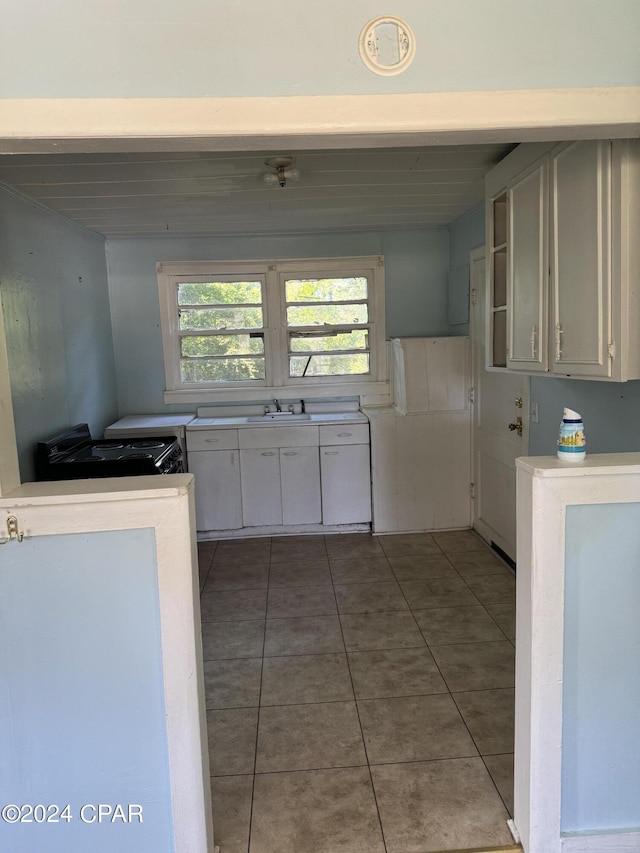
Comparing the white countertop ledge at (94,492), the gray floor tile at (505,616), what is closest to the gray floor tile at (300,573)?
the gray floor tile at (505,616)

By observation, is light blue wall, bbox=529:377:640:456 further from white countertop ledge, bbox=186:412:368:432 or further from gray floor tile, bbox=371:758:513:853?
white countertop ledge, bbox=186:412:368:432

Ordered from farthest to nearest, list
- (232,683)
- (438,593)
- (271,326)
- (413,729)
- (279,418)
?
(271,326) < (279,418) < (438,593) < (232,683) < (413,729)

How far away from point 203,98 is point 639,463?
4.78 feet

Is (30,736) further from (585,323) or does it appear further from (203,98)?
(585,323)

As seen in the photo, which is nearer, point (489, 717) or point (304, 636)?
point (489, 717)

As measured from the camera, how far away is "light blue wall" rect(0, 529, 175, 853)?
1497 millimetres

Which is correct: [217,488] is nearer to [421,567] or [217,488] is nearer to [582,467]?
[421,567]

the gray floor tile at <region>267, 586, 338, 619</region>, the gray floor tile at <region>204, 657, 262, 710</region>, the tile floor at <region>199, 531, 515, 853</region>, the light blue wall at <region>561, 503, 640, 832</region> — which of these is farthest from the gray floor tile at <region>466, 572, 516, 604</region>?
the light blue wall at <region>561, 503, 640, 832</region>

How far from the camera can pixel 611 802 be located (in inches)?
65.5

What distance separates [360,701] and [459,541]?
2048 millimetres

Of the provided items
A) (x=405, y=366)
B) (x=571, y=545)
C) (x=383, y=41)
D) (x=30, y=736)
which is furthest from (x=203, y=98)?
(x=405, y=366)

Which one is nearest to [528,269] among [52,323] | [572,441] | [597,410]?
[597,410]

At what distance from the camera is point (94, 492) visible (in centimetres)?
146

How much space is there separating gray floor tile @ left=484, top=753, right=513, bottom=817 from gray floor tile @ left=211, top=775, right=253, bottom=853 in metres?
0.85
